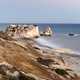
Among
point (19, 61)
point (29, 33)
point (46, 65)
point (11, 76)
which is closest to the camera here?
point (11, 76)

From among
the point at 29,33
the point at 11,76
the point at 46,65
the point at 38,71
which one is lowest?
the point at 11,76

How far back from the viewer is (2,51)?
24438mm

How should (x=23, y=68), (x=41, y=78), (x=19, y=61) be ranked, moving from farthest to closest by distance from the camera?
(x=19, y=61) < (x=23, y=68) < (x=41, y=78)

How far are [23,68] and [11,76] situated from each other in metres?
3.24

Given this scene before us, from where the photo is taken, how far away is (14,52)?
25.9 metres

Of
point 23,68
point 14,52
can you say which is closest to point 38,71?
point 23,68

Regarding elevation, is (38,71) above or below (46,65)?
below

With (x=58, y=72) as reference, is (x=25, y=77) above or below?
below

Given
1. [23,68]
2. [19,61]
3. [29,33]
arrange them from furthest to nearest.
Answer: [29,33] < [19,61] < [23,68]

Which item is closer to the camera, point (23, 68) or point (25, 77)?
point (25, 77)

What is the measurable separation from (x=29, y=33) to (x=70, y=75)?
58.6 meters

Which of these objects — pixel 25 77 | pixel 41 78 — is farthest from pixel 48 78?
pixel 25 77

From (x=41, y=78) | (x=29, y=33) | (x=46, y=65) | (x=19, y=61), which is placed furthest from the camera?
(x=29, y=33)

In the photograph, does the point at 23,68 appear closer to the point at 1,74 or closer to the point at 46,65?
the point at 1,74
